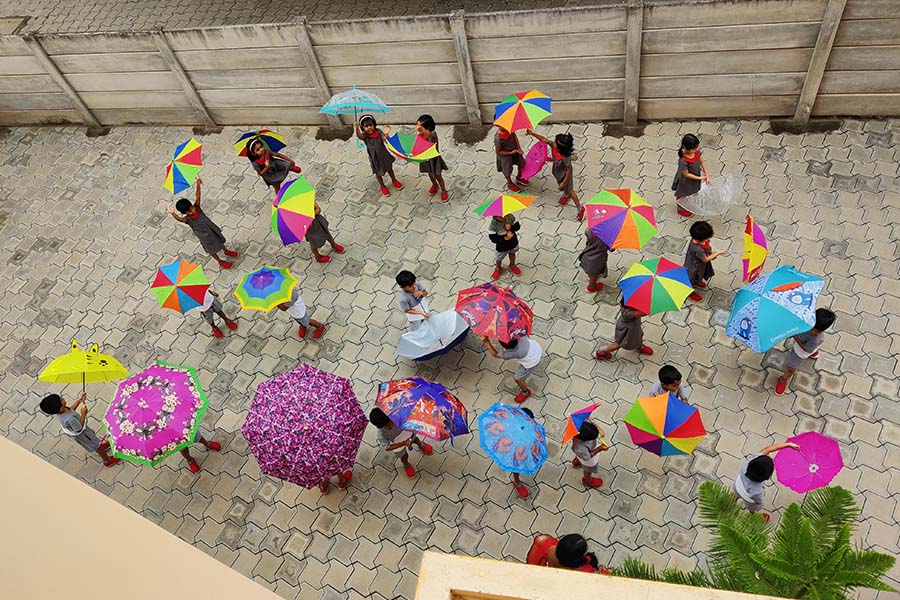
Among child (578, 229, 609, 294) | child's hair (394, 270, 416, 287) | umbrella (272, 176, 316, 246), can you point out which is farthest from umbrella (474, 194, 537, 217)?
umbrella (272, 176, 316, 246)

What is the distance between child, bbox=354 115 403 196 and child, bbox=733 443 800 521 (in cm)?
617

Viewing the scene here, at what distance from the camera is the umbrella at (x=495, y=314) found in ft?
23.0

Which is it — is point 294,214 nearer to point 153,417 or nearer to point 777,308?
point 153,417

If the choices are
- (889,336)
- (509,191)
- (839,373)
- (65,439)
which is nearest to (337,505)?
(65,439)

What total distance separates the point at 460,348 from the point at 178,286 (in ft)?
11.1

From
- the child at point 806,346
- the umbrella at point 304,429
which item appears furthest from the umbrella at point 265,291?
the child at point 806,346

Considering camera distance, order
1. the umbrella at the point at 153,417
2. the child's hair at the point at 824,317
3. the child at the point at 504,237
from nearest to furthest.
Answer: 1. the child's hair at the point at 824,317
2. the umbrella at the point at 153,417
3. the child at the point at 504,237

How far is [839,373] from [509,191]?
188 inches

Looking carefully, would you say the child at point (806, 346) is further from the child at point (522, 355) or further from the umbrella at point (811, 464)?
the child at point (522, 355)

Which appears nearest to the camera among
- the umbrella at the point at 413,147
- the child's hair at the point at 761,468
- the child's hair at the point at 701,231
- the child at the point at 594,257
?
the child's hair at the point at 761,468

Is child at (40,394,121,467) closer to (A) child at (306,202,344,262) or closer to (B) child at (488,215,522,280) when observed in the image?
(A) child at (306,202,344,262)

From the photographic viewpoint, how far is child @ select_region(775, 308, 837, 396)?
6727mm

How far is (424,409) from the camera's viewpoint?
6668mm

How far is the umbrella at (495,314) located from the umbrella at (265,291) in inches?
81.8
